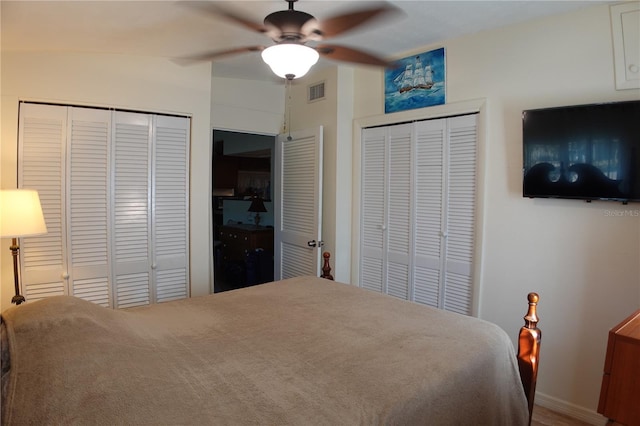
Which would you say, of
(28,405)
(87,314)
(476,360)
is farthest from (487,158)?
(28,405)

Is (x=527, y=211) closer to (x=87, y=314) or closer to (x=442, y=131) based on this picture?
(x=442, y=131)

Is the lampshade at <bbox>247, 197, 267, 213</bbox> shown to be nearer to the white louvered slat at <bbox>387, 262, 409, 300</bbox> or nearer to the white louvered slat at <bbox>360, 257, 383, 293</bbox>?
the white louvered slat at <bbox>360, 257, 383, 293</bbox>

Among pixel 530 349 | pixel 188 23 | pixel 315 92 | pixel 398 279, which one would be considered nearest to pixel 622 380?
pixel 530 349

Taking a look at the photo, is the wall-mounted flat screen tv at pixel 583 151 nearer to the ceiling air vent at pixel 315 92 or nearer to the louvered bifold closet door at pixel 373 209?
the louvered bifold closet door at pixel 373 209

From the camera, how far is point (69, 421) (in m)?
0.98

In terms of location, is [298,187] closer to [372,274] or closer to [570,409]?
[372,274]

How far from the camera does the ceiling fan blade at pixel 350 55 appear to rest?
1955 mm

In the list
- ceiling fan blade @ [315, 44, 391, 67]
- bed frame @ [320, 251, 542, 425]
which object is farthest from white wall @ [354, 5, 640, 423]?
ceiling fan blade @ [315, 44, 391, 67]

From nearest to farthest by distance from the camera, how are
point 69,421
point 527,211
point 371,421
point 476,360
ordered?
point 69,421 < point 371,421 < point 476,360 < point 527,211

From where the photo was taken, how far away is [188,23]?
2.43 meters

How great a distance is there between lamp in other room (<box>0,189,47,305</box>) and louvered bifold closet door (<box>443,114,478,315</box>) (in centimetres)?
292

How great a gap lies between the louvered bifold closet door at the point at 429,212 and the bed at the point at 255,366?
1.14 metres

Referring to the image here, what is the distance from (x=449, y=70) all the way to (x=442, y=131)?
483 mm

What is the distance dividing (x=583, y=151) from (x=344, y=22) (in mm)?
1661
